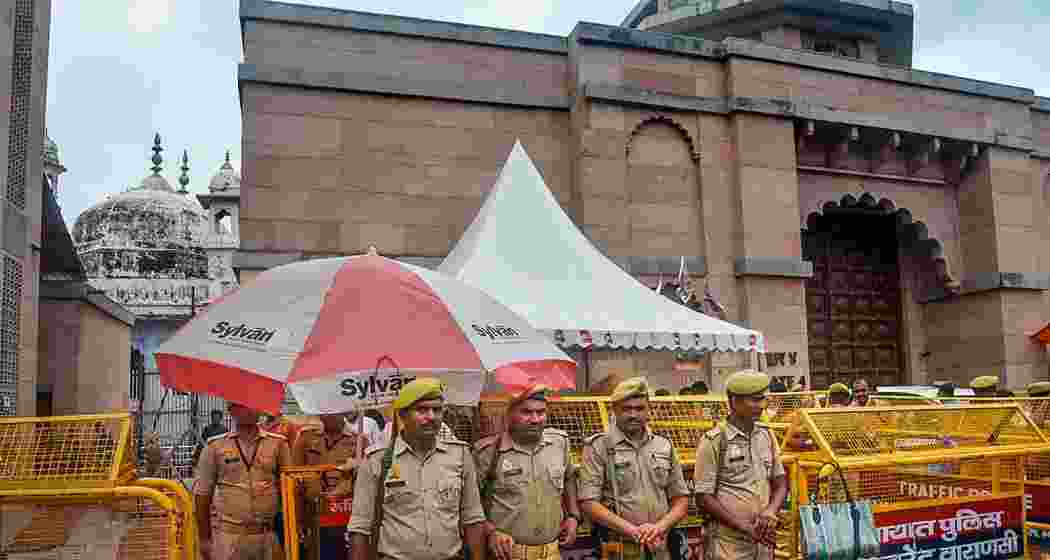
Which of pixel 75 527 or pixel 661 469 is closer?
pixel 75 527

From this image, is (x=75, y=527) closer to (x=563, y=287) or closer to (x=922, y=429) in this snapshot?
(x=563, y=287)

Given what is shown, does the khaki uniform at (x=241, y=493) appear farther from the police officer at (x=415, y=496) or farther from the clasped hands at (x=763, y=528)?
the clasped hands at (x=763, y=528)

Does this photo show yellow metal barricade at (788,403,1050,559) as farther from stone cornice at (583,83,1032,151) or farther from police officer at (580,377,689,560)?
stone cornice at (583,83,1032,151)

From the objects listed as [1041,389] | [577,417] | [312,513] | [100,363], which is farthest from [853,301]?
[312,513]

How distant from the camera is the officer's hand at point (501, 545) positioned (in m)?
4.14

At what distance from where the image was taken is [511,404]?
15.1 ft

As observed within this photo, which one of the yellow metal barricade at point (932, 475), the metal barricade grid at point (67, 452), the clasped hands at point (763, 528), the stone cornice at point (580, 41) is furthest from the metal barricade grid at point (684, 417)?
the stone cornice at point (580, 41)

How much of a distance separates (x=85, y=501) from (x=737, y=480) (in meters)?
3.65

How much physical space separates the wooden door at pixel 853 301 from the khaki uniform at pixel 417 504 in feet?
45.2

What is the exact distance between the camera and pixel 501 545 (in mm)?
4152

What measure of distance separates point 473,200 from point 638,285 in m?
4.54

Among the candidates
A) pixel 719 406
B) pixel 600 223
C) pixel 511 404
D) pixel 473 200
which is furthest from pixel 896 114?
pixel 511 404

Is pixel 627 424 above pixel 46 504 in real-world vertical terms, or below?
above

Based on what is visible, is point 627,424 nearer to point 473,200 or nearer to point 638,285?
point 638,285
